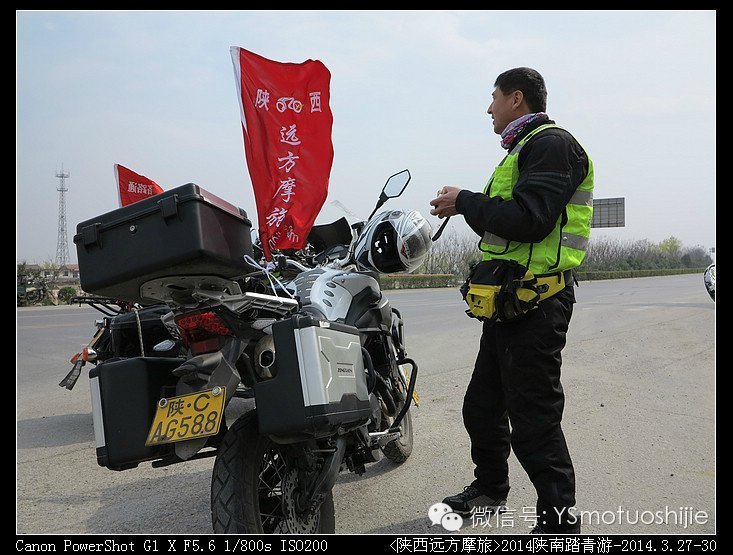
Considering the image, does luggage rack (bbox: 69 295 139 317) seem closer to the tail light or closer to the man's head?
the tail light

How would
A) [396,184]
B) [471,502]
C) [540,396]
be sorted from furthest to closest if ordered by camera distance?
[396,184] → [471,502] → [540,396]

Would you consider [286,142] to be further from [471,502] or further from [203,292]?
[471,502]

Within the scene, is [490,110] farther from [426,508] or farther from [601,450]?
[601,450]

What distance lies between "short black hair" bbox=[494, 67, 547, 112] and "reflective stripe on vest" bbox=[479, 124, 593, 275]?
207mm

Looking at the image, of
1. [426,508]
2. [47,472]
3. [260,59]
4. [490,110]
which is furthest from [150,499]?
[490,110]

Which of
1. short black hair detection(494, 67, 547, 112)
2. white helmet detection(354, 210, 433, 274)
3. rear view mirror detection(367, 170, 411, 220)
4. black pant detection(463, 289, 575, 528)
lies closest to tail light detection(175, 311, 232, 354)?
white helmet detection(354, 210, 433, 274)

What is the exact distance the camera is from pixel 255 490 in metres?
2.44

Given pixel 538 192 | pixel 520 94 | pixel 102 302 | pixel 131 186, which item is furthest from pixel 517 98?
pixel 102 302

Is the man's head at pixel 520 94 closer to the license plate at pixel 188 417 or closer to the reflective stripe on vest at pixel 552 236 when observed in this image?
the reflective stripe on vest at pixel 552 236

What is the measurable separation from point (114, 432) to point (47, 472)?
1.94m

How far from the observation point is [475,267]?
10.0ft

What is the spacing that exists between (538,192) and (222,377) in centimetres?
152

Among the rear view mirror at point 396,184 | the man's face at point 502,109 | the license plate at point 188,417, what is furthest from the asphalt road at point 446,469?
the man's face at point 502,109

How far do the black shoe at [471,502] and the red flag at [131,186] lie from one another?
3024mm
